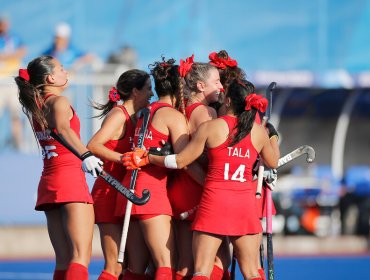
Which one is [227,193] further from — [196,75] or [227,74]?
[227,74]

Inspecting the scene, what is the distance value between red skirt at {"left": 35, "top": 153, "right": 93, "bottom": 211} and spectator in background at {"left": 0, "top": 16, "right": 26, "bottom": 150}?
691 centimetres

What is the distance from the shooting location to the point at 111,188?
8086mm

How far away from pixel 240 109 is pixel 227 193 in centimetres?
58

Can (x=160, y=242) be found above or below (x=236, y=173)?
below

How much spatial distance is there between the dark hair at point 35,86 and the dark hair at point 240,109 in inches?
51.8

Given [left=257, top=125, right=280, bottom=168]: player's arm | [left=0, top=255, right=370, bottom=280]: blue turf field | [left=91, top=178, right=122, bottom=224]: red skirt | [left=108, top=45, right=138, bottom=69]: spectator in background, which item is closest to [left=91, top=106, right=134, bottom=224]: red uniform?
[left=91, top=178, right=122, bottom=224]: red skirt

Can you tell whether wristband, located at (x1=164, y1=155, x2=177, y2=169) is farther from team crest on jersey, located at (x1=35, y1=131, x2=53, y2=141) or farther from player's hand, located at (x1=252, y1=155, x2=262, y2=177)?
team crest on jersey, located at (x1=35, y1=131, x2=53, y2=141)

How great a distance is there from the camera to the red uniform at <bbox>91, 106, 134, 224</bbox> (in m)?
8.01

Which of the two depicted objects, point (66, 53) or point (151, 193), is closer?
point (151, 193)

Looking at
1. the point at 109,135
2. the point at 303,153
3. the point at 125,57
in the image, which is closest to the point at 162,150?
the point at 109,135

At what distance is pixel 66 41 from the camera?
49.8ft

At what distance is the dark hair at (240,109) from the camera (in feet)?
24.1

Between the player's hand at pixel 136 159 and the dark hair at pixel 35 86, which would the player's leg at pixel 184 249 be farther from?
the dark hair at pixel 35 86

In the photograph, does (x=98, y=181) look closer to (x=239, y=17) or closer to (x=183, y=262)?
(x=183, y=262)
